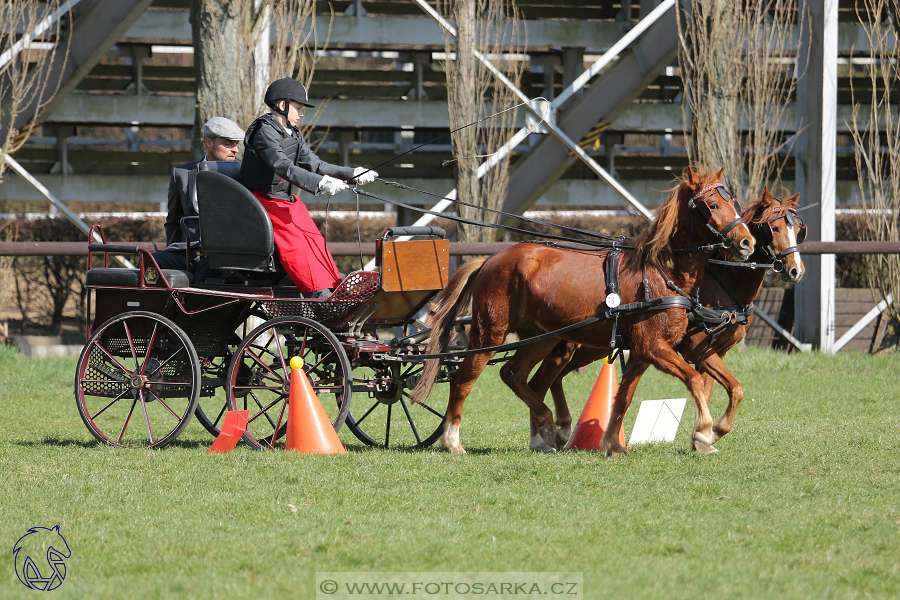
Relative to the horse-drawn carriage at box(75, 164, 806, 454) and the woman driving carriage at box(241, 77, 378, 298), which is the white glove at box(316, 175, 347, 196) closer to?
the woman driving carriage at box(241, 77, 378, 298)

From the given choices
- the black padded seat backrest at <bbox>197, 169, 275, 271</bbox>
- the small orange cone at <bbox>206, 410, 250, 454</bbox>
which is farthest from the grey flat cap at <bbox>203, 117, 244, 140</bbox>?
the small orange cone at <bbox>206, 410, 250, 454</bbox>

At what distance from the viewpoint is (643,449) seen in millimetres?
6105

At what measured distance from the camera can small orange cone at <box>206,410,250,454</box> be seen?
5.88 metres

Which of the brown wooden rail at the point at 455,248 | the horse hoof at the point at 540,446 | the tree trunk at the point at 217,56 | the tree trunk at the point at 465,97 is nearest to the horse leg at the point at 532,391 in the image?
the horse hoof at the point at 540,446

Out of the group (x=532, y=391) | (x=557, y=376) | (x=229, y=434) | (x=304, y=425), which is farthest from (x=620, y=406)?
(x=229, y=434)

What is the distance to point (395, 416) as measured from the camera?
26.2ft

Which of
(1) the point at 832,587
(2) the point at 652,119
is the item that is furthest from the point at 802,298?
(1) the point at 832,587

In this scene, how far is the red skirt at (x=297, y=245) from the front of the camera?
5977mm

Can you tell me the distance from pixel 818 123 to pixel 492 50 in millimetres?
4218

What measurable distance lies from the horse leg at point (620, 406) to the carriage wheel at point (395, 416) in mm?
1136

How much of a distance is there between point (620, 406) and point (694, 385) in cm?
48

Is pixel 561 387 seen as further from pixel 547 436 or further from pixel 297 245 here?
pixel 297 245

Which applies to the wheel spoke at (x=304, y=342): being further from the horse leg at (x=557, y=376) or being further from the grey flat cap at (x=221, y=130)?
the grey flat cap at (x=221, y=130)

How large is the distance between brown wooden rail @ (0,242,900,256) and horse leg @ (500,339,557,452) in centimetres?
341
